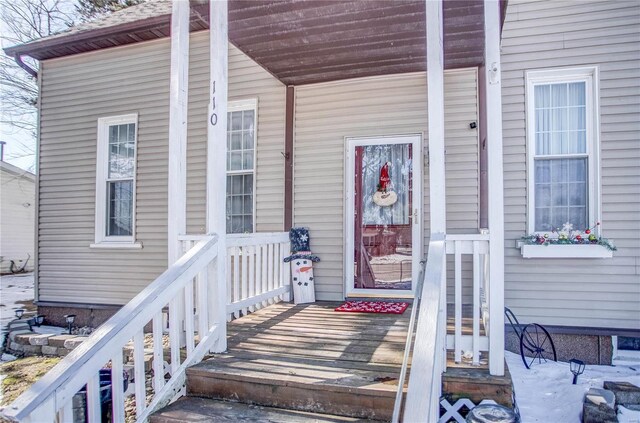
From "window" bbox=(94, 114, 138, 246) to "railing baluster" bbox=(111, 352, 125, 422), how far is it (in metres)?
4.49

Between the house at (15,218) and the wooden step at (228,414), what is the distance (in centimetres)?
1623

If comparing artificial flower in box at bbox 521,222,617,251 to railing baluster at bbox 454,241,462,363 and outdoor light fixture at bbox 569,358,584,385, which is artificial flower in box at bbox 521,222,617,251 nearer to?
outdoor light fixture at bbox 569,358,584,385

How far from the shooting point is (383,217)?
16.7 ft

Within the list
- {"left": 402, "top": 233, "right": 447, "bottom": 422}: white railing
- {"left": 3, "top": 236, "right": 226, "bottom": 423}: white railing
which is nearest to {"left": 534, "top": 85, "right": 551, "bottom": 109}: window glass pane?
{"left": 402, "top": 233, "right": 447, "bottom": 422}: white railing

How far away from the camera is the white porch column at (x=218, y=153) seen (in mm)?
3109

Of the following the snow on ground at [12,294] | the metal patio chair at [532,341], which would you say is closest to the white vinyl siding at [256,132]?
the metal patio chair at [532,341]

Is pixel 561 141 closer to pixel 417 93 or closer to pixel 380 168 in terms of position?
pixel 417 93

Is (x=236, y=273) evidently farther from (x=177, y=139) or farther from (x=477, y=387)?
(x=477, y=387)

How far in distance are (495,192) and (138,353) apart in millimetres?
2392

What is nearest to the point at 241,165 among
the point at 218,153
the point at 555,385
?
the point at 218,153

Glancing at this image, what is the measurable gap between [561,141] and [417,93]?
1.63 m

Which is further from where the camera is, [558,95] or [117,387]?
[558,95]

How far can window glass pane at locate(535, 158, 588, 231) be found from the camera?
4438 mm

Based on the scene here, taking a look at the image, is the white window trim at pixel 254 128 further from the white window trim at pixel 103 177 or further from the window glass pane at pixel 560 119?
the window glass pane at pixel 560 119
